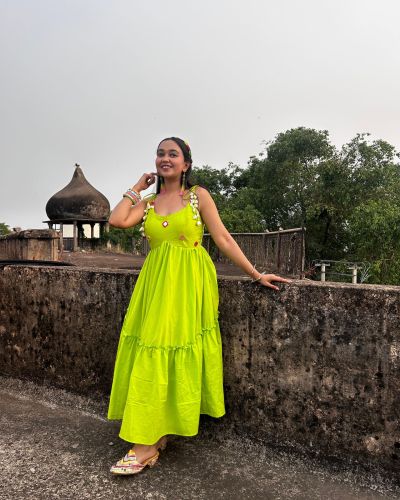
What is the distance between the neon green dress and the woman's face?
152 millimetres

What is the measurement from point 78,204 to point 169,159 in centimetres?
2992

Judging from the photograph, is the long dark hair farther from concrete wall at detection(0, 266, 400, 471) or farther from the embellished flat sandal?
the embellished flat sandal

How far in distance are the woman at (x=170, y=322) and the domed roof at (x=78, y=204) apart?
29593mm

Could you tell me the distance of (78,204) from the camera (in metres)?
31.1

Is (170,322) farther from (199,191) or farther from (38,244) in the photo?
(38,244)

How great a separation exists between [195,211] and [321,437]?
131 centimetres

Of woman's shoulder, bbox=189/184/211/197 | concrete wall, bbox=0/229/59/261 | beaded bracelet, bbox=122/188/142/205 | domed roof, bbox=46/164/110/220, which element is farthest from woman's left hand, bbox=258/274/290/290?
domed roof, bbox=46/164/110/220

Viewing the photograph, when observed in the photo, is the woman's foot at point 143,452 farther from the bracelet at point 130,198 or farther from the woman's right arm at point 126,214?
the bracelet at point 130,198

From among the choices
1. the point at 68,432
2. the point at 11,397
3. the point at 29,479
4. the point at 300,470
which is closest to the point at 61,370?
the point at 11,397

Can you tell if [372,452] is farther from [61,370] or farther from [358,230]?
[358,230]

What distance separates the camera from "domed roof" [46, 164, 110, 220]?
31094mm

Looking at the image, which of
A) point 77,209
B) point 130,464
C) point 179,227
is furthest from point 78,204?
point 130,464

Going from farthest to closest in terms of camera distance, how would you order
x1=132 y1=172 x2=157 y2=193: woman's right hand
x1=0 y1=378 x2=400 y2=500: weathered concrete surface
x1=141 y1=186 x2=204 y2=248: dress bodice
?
1. x1=132 y1=172 x2=157 y2=193: woman's right hand
2. x1=141 y1=186 x2=204 y2=248: dress bodice
3. x1=0 y1=378 x2=400 y2=500: weathered concrete surface

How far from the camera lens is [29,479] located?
2.11 m
